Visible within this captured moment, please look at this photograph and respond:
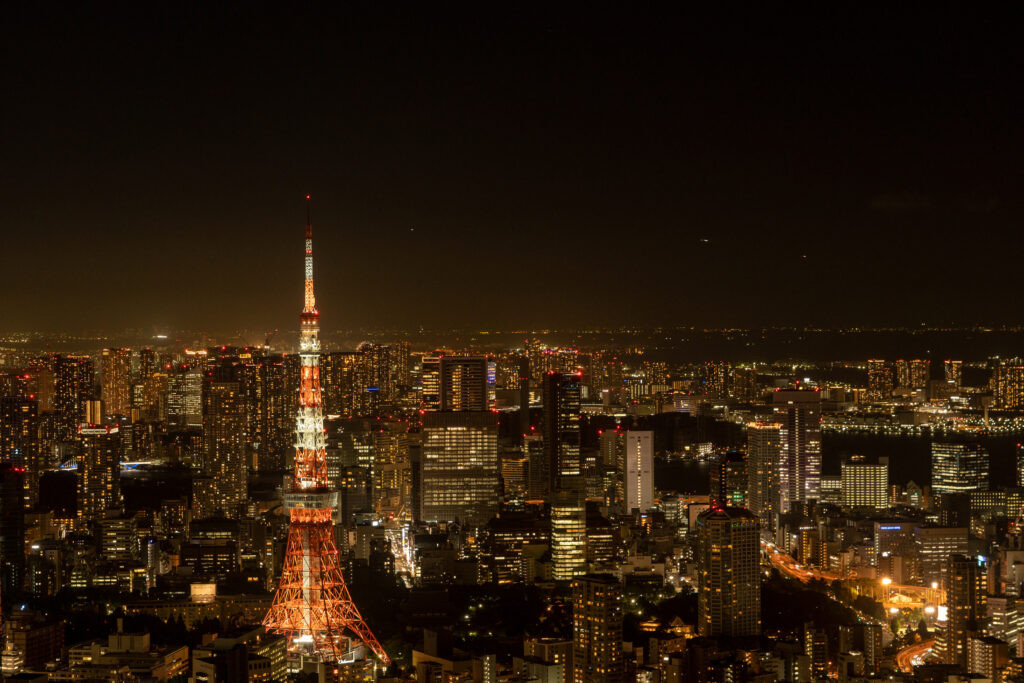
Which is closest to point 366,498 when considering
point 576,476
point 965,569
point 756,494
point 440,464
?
point 440,464

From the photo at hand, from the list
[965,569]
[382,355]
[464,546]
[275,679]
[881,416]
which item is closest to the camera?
[275,679]

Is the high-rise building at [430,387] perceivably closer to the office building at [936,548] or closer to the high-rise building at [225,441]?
the high-rise building at [225,441]

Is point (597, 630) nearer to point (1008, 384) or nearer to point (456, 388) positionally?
point (1008, 384)

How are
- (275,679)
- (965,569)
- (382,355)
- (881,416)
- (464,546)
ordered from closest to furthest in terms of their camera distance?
(275,679)
(965,569)
(464,546)
(382,355)
(881,416)

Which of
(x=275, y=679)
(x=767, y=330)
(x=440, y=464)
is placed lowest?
(x=275, y=679)

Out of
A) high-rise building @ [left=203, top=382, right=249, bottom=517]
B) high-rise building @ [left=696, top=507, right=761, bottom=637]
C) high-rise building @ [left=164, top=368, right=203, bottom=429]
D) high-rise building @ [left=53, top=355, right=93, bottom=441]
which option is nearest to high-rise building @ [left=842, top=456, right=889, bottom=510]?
high-rise building @ [left=696, top=507, right=761, bottom=637]

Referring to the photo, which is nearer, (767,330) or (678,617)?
(678,617)

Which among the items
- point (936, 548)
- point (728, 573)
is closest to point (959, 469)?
point (936, 548)

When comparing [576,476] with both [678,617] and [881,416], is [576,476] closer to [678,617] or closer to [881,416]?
[881,416]
